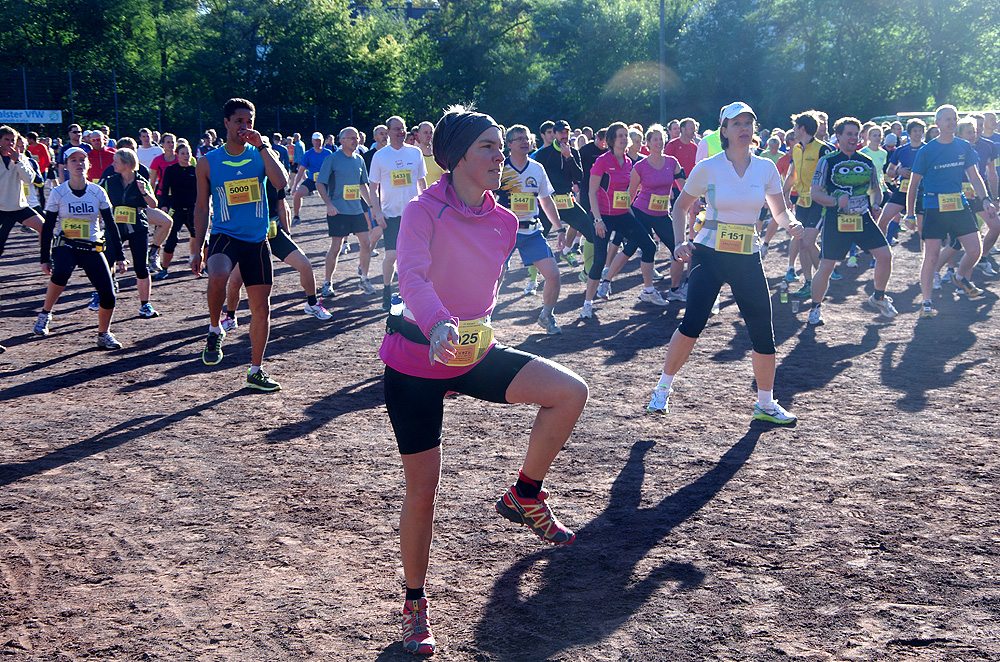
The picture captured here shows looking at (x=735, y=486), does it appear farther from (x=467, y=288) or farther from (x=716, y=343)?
(x=716, y=343)

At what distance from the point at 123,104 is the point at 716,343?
117ft

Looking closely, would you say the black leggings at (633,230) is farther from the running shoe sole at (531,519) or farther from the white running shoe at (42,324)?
the running shoe sole at (531,519)

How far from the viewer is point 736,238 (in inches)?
235

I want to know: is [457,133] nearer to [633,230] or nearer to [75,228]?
[75,228]

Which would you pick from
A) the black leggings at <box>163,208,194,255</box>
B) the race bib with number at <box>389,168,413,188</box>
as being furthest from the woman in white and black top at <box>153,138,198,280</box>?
the race bib with number at <box>389,168,413,188</box>

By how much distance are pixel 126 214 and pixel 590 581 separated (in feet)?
28.8

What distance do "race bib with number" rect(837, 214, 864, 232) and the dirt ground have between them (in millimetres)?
1409

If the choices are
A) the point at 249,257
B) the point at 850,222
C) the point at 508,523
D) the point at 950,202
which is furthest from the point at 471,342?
the point at 950,202

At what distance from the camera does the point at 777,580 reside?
389cm

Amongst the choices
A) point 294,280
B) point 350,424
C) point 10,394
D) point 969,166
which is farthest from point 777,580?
point 294,280

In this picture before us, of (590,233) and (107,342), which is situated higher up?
(590,233)

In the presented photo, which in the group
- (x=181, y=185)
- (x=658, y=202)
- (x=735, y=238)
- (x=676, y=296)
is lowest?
(x=676, y=296)

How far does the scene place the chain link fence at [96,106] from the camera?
35781 mm

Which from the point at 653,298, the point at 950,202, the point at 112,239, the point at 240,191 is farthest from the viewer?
the point at 653,298
